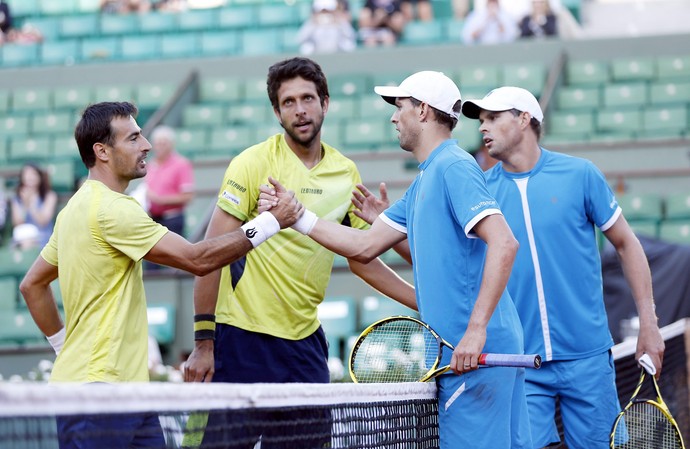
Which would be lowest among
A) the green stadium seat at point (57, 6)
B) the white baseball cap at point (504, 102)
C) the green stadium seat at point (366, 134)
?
the green stadium seat at point (366, 134)

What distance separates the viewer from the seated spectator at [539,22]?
15336mm

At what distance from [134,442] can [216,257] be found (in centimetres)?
105

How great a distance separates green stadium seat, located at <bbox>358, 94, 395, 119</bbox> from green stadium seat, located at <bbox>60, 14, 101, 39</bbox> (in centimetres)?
552

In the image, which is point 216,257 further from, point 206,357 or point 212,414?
point 212,414

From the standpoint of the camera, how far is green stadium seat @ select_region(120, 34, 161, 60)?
1722 cm

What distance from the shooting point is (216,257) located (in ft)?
14.5

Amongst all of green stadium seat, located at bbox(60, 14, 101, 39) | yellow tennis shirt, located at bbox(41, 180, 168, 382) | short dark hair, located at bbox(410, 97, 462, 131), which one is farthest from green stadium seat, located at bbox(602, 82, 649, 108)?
yellow tennis shirt, located at bbox(41, 180, 168, 382)

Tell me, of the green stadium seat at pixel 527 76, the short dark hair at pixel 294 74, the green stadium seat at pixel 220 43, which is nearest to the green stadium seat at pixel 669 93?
the green stadium seat at pixel 527 76

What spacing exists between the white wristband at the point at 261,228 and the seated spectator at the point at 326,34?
445 inches

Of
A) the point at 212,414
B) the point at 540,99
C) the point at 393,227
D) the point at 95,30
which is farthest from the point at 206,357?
the point at 95,30

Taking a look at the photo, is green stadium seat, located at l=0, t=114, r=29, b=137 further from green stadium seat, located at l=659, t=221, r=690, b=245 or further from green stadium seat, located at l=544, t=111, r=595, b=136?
green stadium seat, located at l=659, t=221, r=690, b=245

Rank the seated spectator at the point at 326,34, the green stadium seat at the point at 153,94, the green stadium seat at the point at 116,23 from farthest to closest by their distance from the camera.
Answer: the green stadium seat at the point at 116,23 < the seated spectator at the point at 326,34 < the green stadium seat at the point at 153,94

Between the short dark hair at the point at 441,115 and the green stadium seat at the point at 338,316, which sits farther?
the green stadium seat at the point at 338,316

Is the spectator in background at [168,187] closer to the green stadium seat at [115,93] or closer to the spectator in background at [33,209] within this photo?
the spectator in background at [33,209]
